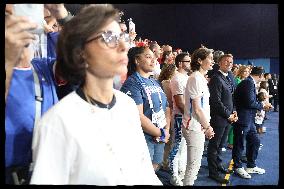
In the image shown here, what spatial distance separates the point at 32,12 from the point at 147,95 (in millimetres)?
1517

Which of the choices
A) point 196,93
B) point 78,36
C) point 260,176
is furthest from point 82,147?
point 260,176

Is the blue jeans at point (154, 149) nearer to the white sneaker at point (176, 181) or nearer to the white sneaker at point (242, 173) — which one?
the white sneaker at point (176, 181)

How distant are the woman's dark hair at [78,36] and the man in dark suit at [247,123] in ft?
10.3

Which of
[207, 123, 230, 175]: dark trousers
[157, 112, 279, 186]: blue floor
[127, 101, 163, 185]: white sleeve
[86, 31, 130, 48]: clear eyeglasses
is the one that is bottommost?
[157, 112, 279, 186]: blue floor

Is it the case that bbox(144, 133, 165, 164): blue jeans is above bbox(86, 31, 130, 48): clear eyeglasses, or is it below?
below

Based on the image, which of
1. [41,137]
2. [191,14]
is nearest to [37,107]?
[41,137]

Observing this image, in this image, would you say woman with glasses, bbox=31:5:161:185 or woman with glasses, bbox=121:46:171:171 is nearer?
woman with glasses, bbox=31:5:161:185

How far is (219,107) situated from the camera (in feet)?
11.8

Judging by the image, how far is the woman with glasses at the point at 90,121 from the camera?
0.98 m

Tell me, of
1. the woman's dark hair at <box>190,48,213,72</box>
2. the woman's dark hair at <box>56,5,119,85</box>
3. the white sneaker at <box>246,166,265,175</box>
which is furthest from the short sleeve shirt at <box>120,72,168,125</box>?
the white sneaker at <box>246,166,265,175</box>

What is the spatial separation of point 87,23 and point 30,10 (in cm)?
23

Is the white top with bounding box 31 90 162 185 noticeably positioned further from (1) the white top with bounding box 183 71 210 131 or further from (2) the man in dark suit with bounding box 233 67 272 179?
(2) the man in dark suit with bounding box 233 67 272 179

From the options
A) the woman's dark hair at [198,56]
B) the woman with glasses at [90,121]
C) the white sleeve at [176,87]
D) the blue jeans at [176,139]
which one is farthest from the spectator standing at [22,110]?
the blue jeans at [176,139]

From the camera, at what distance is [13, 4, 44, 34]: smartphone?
108 centimetres
